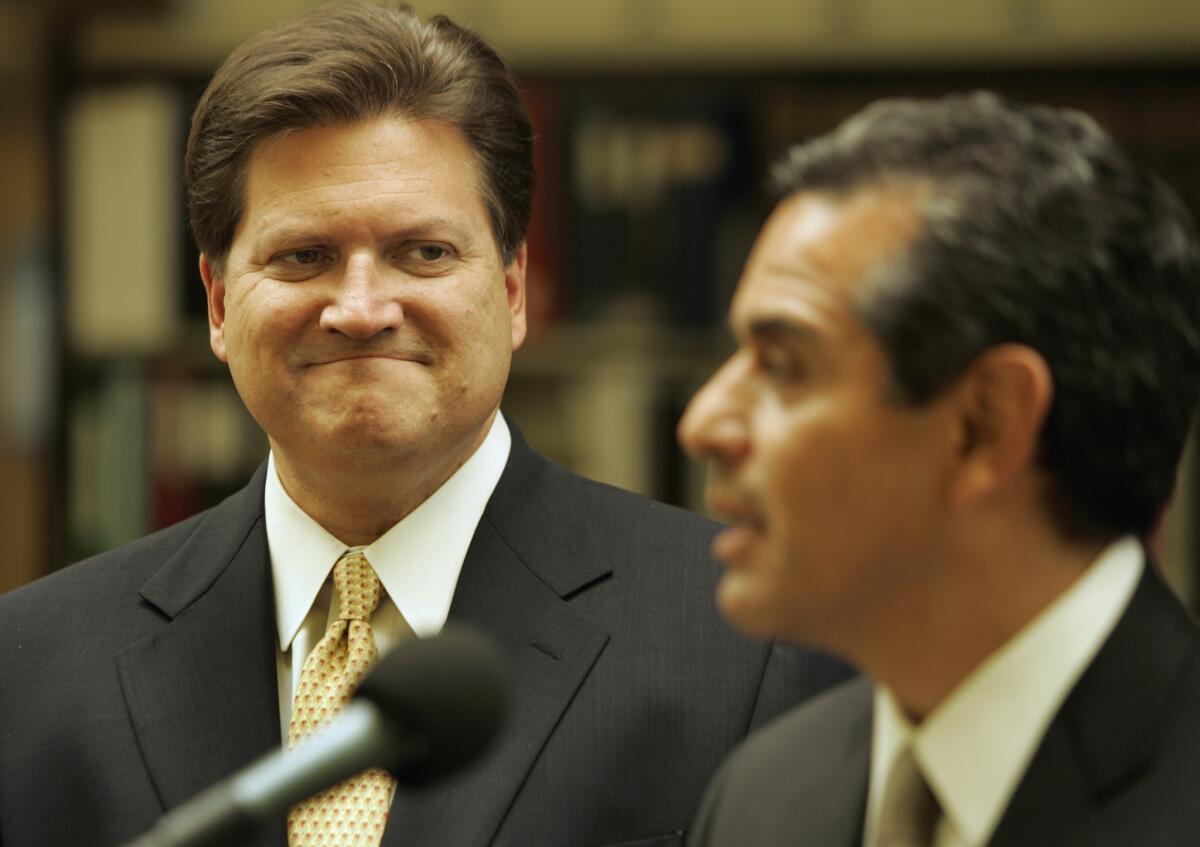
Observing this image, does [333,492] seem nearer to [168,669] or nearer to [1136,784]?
[168,669]

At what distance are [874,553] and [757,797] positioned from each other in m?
0.26

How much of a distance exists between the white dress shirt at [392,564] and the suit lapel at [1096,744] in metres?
0.73

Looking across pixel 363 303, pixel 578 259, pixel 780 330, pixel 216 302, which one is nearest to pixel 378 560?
pixel 363 303

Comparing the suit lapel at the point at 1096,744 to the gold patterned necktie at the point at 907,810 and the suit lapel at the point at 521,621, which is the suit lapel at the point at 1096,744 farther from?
the suit lapel at the point at 521,621

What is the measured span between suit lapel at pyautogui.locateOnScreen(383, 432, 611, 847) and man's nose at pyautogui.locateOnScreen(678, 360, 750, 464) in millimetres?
515

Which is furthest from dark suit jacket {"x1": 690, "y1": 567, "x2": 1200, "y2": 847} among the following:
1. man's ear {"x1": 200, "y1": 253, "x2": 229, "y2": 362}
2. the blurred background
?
the blurred background

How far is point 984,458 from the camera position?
1.12 meters

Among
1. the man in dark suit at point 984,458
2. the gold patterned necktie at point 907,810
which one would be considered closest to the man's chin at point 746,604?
the man in dark suit at point 984,458

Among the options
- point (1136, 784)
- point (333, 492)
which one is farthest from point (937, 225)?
point (333, 492)

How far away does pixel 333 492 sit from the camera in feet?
5.71

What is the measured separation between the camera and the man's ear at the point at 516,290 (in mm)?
1869

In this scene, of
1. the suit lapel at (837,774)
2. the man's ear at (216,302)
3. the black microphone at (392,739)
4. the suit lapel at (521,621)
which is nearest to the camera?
the black microphone at (392,739)

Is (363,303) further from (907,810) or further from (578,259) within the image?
(578,259)

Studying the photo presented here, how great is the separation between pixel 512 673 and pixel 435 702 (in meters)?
0.67
